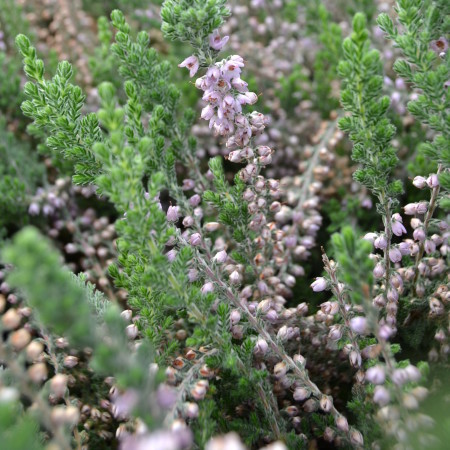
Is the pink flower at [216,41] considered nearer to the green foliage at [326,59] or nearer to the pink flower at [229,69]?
the pink flower at [229,69]

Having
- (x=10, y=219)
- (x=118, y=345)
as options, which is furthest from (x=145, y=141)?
(x=10, y=219)

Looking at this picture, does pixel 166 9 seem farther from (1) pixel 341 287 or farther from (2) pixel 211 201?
(1) pixel 341 287

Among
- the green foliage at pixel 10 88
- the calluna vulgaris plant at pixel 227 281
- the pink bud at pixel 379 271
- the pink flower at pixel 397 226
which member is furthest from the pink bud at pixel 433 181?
the green foliage at pixel 10 88

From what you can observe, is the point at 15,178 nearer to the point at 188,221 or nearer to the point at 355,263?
the point at 188,221

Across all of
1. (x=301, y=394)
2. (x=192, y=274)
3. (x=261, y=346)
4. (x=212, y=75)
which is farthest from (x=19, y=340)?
(x=212, y=75)

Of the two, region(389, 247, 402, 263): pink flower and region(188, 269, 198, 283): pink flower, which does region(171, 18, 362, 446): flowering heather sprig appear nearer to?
region(188, 269, 198, 283): pink flower

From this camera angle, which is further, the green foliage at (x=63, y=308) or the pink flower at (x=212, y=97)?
the pink flower at (x=212, y=97)

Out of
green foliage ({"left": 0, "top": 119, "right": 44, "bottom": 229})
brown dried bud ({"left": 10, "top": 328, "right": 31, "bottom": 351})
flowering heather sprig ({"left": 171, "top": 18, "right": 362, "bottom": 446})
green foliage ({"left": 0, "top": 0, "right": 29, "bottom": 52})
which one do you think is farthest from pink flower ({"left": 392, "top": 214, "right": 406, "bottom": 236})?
green foliage ({"left": 0, "top": 0, "right": 29, "bottom": 52})
